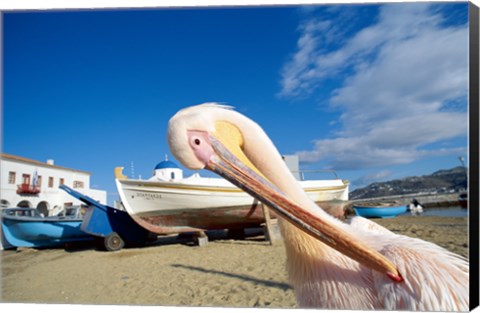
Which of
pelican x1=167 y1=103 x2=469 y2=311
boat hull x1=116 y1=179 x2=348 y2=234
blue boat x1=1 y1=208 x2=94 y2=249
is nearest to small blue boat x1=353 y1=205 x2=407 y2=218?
boat hull x1=116 y1=179 x2=348 y2=234

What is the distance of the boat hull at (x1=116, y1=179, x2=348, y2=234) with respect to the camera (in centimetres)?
649

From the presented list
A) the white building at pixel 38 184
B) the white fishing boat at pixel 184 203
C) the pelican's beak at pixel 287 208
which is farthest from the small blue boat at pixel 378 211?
the white building at pixel 38 184

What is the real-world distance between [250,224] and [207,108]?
6.35 meters

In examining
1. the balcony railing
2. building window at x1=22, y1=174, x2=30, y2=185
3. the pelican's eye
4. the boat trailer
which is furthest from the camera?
building window at x1=22, y1=174, x2=30, y2=185

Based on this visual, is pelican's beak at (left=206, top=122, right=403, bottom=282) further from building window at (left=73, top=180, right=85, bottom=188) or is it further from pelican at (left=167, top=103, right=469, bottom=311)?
building window at (left=73, top=180, right=85, bottom=188)

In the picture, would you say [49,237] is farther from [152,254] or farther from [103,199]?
[103,199]

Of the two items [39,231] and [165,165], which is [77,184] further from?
[165,165]

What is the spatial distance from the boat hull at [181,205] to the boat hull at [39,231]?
7.38 ft

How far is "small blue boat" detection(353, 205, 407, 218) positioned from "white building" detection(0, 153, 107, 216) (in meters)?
12.6

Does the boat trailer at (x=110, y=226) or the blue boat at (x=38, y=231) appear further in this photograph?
the blue boat at (x=38, y=231)

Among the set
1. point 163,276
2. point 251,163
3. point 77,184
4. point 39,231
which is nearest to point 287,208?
point 251,163

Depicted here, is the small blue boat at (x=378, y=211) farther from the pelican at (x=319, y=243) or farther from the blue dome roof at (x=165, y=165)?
the pelican at (x=319, y=243)

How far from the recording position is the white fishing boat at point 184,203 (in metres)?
6.49

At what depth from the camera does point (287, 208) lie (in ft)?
3.80
